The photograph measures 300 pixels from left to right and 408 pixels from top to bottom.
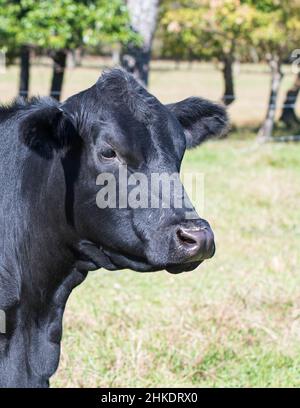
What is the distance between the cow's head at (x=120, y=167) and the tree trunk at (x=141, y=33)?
240 inches

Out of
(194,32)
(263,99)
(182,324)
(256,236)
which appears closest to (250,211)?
(256,236)

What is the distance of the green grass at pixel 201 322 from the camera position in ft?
A: 14.4

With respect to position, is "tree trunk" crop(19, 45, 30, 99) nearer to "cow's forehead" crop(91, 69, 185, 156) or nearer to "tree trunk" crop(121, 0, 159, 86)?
"tree trunk" crop(121, 0, 159, 86)

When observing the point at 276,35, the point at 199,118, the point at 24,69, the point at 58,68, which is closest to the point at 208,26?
the point at 276,35

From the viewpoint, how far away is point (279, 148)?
592 inches

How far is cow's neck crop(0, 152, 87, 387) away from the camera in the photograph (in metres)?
3.12

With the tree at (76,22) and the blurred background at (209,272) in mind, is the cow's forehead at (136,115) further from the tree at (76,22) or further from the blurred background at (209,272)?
the tree at (76,22)

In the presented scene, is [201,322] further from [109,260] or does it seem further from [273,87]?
[273,87]

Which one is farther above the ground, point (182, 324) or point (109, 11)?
point (109, 11)

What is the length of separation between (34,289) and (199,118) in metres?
1.08

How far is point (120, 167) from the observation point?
2.95 metres

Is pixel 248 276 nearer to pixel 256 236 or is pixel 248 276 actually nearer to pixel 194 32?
pixel 256 236

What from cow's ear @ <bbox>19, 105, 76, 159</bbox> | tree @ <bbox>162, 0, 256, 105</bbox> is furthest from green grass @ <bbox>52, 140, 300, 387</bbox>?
tree @ <bbox>162, 0, 256, 105</bbox>
